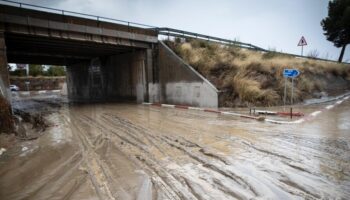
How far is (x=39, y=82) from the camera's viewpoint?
5819 centimetres

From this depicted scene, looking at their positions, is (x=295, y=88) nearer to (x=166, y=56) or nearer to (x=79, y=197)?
(x=166, y=56)

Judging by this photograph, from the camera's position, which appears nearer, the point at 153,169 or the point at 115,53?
the point at 153,169

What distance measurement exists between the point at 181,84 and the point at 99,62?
13.3 m

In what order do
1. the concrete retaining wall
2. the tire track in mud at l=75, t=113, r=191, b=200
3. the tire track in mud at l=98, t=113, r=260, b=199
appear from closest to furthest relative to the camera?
the tire track in mud at l=75, t=113, r=191, b=200
the tire track in mud at l=98, t=113, r=260, b=199
the concrete retaining wall

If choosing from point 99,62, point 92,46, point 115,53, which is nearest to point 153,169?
point 92,46

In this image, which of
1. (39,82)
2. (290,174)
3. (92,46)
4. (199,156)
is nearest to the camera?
(290,174)

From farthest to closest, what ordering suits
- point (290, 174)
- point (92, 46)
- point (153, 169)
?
1. point (92, 46)
2. point (153, 169)
3. point (290, 174)

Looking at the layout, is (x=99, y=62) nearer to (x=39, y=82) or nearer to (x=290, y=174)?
(x=290, y=174)

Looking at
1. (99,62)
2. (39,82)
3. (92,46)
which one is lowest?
(39,82)

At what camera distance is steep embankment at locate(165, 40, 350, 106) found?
1689 cm

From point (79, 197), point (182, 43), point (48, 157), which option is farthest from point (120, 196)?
point (182, 43)

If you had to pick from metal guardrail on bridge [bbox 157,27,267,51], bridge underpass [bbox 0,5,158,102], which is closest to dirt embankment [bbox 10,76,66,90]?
bridge underpass [bbox 0,5,158,102]

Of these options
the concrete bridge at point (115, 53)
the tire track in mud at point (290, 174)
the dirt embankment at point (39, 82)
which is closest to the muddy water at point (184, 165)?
the tire track in mud at point (290, 174)

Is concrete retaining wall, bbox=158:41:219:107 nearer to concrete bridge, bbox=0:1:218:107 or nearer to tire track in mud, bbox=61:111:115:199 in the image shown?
concrete bridge, bbox=0:1:218:107
